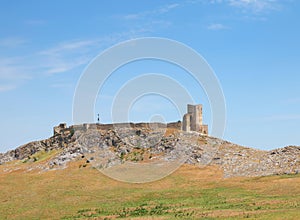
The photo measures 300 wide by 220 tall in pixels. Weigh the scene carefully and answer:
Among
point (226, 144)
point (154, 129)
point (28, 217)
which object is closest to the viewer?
point (28, 217)

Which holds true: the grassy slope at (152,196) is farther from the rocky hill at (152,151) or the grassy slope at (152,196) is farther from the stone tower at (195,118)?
the stone tower at (195,118)

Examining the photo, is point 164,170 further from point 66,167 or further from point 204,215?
point 204,215


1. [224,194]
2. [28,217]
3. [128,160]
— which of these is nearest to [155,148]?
[128,160]

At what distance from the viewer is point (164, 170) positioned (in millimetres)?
57250

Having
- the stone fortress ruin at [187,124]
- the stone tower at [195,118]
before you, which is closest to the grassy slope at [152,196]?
the stone fortress ruin at [187,124]

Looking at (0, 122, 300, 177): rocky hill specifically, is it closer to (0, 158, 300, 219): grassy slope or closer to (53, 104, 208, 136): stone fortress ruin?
(53, 104, 208, 136): stone fortress ruin

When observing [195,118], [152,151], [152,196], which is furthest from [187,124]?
[152,196]

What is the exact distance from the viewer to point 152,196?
43.2m

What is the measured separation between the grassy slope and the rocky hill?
359 cm

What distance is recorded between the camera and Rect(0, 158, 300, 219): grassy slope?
32938 mm

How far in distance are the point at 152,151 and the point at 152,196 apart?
2254cm

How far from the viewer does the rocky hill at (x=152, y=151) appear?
56147 millimetres

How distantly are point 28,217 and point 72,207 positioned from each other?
459 centimetres

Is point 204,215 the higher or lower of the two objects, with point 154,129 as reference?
lower
